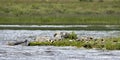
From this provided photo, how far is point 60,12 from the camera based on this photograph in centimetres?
9662

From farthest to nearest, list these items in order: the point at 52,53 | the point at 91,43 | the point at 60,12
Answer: the point at 60,12 → the point at 91,43 → the point at 52,53

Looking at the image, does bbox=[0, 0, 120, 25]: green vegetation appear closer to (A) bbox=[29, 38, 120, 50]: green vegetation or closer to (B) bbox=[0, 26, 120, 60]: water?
(A) bbox=[29, 38, 120, 50]: green vegetation

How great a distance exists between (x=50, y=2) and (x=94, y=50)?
6502cm

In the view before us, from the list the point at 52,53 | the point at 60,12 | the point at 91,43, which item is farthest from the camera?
the point at 60,12

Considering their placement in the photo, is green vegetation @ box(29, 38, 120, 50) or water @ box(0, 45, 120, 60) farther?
green vegetation @ box(29, 38, 120, 50)

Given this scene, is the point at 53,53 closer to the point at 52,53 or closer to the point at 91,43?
the point at 52,53

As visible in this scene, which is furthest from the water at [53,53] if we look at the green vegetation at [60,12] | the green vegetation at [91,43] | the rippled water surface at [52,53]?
the green vegetation at [60,12]

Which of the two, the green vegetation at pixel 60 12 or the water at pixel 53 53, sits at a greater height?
the water at pixel 53 53

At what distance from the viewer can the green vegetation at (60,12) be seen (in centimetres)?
8725

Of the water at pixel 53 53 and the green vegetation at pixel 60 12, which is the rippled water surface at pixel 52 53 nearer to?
the water at pixel 53 53

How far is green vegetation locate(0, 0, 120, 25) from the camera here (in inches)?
3435

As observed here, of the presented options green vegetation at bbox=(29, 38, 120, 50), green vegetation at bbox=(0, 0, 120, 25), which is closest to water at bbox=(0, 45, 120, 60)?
green vegetation at bbox=(29, 38, 120, 50)

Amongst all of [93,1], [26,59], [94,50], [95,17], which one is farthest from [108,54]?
[93,1]

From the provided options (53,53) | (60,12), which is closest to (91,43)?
(53,53)
